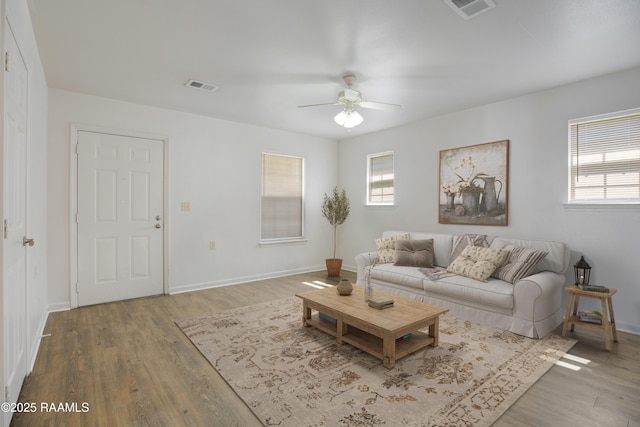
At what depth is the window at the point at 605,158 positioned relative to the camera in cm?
310

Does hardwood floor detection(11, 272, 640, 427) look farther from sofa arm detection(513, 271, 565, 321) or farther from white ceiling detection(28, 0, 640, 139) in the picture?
white ceiling detection(28, 0, 640, 139)

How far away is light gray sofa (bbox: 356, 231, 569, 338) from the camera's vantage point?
9.70ft

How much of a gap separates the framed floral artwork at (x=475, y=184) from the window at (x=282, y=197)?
250 cm

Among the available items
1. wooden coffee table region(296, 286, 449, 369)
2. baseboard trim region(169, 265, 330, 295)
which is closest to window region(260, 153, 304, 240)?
baseboard trim region(169, 265, 330, 295)

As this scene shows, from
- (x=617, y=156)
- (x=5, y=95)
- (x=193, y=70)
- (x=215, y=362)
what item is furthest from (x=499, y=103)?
(x=5, y=95)

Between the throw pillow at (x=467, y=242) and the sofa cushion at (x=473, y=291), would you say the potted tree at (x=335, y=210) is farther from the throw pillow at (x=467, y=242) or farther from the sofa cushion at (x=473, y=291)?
the sofa cushion at (x=473, y=291)

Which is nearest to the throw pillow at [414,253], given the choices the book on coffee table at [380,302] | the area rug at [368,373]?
the area rug at [368,373]

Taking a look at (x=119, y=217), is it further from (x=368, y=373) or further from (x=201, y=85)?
(x=368, y=373)

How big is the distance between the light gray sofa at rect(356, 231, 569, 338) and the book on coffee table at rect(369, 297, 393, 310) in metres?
0.43

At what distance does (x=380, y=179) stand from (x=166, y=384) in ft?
14.5

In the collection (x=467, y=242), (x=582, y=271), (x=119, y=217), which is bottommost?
(x=582, y=271)

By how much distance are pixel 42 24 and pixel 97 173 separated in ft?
6.28

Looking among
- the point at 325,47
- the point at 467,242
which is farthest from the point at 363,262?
the point at 325,47

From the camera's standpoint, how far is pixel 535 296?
289 centimetres
